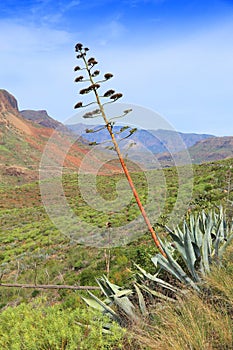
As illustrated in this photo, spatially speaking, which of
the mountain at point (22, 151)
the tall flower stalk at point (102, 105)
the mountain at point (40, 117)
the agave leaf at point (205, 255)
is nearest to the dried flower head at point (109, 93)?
the tall flower stalk at point (102, 105)

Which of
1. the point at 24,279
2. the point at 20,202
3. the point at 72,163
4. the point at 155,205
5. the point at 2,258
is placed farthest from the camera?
the point at 72,163

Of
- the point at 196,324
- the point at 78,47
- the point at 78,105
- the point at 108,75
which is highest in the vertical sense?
the point at 78,47

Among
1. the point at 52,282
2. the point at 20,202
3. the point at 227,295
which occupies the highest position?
the point at 20,202

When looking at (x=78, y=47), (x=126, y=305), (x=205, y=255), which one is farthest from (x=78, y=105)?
(x=205, y=255)

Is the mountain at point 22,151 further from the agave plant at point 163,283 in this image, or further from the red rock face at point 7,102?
the agave plant at point 163,283

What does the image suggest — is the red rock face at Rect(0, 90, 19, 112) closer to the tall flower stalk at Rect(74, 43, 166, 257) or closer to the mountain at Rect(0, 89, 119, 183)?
the mountain at Rect(0, 89, 119, 183)

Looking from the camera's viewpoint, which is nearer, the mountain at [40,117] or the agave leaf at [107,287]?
the agave leaf at [107,287]

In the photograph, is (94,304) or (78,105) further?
(94,304)

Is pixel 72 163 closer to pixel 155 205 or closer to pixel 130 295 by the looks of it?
pixel 155 205

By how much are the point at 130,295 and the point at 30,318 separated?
1.08m

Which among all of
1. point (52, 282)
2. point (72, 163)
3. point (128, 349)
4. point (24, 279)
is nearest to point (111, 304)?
point (128, 349)

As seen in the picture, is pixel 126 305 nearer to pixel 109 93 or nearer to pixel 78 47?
pixel 109 93

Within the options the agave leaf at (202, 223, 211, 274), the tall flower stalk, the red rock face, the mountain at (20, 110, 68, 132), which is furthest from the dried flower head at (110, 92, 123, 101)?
the mountain at (20, 110, 68, 132)

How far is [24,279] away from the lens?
10.6m
